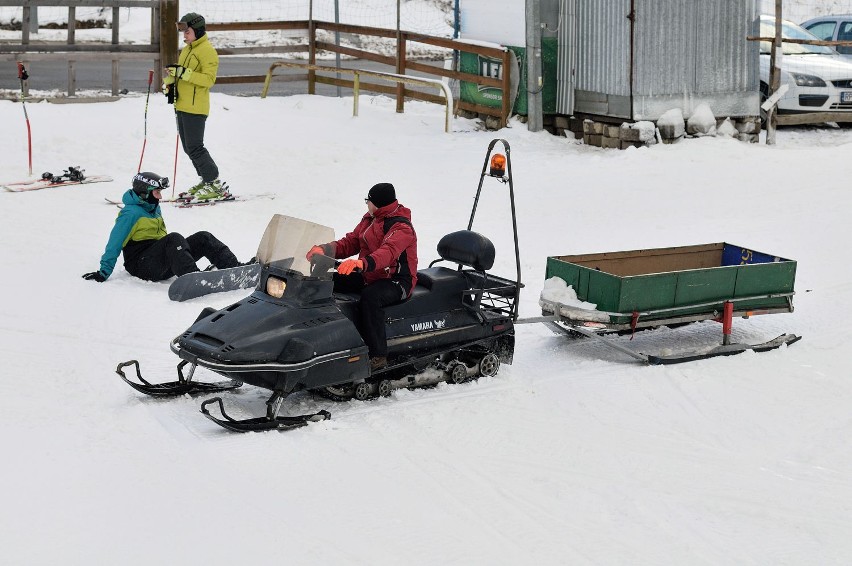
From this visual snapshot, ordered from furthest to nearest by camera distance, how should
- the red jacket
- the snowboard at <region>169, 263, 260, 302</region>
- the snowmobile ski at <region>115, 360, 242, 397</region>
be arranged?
1. the snowboard at <region>169, 263, 260, 302</region>
2. the red jacket
3. the snowmobile ski at <region>115, 360, 242, 397</region>

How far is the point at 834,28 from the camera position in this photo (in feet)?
66.5

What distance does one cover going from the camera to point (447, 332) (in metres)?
8.17

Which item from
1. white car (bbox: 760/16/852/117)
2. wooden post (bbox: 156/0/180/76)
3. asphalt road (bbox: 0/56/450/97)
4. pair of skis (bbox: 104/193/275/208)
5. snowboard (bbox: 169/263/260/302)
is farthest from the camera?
asphalt road (bbox: 0/56/450/97)

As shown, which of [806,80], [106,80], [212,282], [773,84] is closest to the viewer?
[212,282]

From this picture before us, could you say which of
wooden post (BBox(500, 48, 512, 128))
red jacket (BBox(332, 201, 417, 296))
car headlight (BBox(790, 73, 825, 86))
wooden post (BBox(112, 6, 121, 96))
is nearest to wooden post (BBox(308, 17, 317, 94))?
wooden post (BBox(112, 6, 121, 96))

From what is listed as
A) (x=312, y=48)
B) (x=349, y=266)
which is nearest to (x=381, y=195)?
(x=349, y=266)

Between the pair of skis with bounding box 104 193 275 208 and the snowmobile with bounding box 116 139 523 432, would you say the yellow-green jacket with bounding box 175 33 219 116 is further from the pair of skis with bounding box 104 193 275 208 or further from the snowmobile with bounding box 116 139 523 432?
the snowmobile with bounding box 116 139 523 432

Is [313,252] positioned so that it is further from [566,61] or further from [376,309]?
[566,61]

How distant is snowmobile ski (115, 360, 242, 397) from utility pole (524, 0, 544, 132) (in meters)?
9.39

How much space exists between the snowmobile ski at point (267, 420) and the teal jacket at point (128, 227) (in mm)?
3294

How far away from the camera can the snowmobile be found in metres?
7.24

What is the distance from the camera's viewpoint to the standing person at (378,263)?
7.70 m

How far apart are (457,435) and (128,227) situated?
4.21m

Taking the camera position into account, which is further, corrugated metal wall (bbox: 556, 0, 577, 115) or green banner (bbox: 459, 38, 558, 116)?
green banner (bbox: 459, 38, 558, 116)
